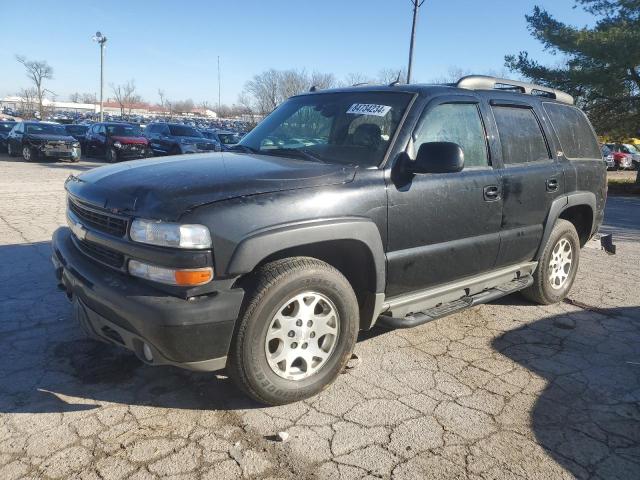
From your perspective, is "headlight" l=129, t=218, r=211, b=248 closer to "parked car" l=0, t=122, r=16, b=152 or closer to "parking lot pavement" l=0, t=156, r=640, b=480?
"parking lot pavement" l=0, t=156, r=640, b=480

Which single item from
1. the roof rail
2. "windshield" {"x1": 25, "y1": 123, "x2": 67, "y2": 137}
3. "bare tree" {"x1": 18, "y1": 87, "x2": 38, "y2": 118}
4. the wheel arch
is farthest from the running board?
"bare tree" {"x1": 18, "y1": 87, "x2": 38, "y2": 118}

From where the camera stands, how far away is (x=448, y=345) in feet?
13.0

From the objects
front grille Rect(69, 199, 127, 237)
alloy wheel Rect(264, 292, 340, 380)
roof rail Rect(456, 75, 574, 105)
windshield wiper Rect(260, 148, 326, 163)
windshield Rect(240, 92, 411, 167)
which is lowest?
alloy wheel Rect(264, 292, 340, 380)

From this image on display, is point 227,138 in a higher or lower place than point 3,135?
higher

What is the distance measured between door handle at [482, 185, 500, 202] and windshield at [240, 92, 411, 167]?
89 cm

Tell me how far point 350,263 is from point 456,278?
0.98 meters

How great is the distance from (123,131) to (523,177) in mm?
19893

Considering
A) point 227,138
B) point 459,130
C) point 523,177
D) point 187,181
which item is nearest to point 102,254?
point 187,181

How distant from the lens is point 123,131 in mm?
20938

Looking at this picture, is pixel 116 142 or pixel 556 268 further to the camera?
pixel 116 142

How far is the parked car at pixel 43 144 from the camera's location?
19.3 meters

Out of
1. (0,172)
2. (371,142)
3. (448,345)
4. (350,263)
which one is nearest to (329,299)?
(350,263)

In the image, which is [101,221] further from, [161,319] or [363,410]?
[363,410]

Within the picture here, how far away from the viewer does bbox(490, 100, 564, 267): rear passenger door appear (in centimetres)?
400
